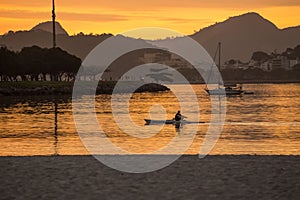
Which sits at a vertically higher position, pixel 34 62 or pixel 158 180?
pixel 34 62

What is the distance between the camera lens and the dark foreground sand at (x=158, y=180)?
47.5 feet

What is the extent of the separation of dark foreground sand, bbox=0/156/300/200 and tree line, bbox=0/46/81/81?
118m

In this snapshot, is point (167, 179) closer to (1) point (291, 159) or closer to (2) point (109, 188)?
(2) point (109, 188)

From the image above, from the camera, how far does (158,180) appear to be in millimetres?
16438

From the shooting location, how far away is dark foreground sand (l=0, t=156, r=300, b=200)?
1449 centimetres

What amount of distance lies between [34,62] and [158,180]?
13297 cm

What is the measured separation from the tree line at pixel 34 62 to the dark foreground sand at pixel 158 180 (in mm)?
118251

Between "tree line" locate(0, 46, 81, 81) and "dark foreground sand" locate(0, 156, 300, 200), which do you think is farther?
"tree line" locate(0, 46, 81, 81)

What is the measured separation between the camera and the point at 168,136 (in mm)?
42406

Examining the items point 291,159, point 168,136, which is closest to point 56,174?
point 291,159

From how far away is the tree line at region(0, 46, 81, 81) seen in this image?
134 metres

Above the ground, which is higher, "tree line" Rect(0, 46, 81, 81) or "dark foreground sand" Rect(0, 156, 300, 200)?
"tree line" Rect(0, 46, 81, 81)

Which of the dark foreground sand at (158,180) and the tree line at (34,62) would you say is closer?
the dark foreground sand at (158,180)

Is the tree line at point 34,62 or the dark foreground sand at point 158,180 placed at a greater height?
the tree line at point 34,62
